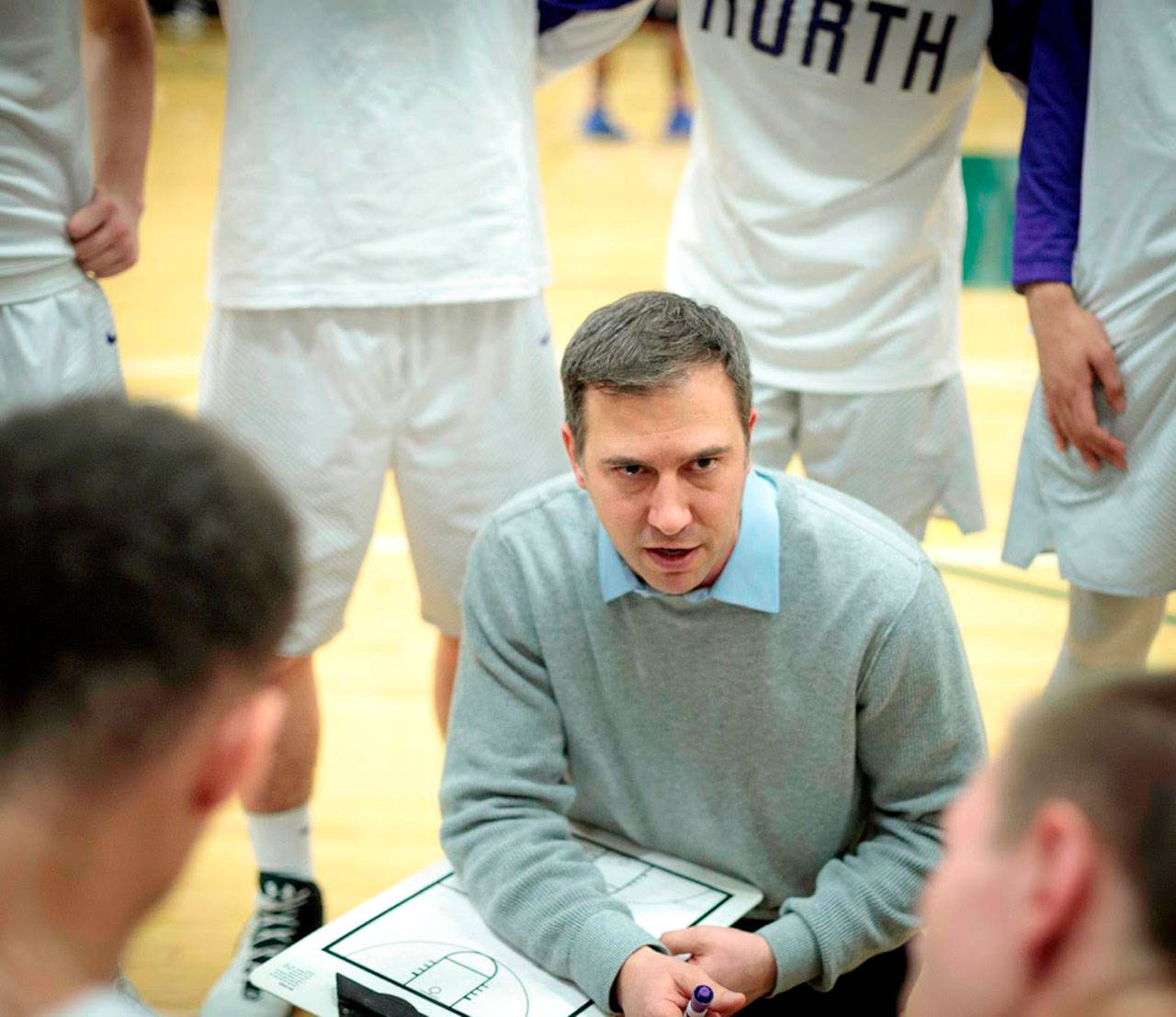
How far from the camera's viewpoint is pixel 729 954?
164 centimetres

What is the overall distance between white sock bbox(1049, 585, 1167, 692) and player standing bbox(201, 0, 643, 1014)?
87cm

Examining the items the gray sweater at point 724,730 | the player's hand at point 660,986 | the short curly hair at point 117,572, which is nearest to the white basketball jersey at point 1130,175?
the gray sweater at point 724,730

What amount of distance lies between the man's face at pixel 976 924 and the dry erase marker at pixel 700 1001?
0.60m

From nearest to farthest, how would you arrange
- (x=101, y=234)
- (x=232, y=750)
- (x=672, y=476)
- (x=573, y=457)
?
(x=232, y=750) < (x=672, y=476) < (x=573, y=457) < (x=101, y=234)

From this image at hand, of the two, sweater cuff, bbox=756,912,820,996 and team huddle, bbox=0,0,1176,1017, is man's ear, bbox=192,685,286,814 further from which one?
sweater cuff, bbox=756,912,820,996

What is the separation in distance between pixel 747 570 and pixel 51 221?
3.57ft

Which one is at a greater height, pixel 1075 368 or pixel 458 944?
pixel 1075 368

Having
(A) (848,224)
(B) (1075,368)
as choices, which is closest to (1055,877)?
(B) (1075,368)

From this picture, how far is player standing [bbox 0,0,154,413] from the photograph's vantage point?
6.29 feet

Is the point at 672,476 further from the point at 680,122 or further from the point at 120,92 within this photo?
the point at 680,122

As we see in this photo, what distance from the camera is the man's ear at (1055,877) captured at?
2.85 ft

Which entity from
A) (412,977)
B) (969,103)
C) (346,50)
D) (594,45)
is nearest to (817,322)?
(969,103)

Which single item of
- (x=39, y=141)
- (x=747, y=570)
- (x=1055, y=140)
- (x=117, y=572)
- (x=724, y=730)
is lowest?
(x=724, y=730)

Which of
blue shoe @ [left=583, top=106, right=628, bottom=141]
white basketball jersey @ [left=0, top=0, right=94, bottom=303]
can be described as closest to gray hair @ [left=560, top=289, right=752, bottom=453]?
white basketball jersey @ [left=0, top=0, right=94, bottom=303]
